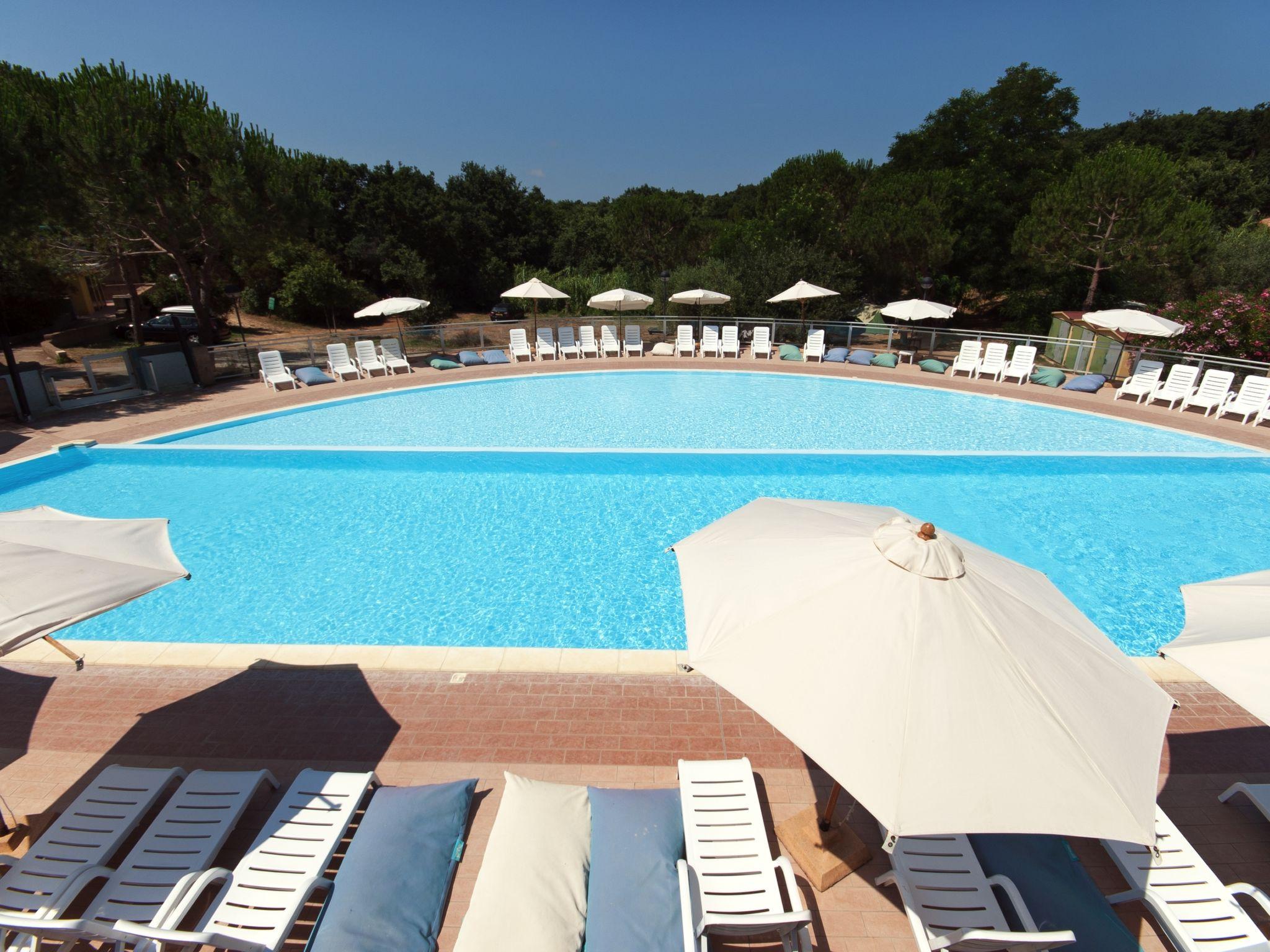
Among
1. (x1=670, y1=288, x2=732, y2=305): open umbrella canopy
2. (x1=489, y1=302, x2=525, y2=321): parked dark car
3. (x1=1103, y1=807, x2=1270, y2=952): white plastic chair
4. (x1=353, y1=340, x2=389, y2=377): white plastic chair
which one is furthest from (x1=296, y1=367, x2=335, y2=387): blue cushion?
(x1=1103, y1=807, x2=1270, y2=952): white plastic chair

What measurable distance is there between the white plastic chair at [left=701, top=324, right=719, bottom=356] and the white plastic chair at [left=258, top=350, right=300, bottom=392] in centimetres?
1098

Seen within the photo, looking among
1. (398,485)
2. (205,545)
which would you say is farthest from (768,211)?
(205,545)

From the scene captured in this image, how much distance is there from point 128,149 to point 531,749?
1816 cm

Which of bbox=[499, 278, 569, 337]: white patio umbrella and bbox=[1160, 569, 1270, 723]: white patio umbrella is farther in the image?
bbox=[499, 278, 569, 337]: white patio umbrella

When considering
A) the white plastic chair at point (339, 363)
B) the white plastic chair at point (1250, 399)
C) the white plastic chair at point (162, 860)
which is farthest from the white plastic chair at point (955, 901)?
the white plastic chair at point (339, 363)

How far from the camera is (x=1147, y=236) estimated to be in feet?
60.8

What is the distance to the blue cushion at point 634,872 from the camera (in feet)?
9.11

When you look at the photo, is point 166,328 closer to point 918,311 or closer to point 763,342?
point 763,342

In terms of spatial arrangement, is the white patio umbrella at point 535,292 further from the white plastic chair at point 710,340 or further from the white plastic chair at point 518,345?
the white plastic chair at point 710,340

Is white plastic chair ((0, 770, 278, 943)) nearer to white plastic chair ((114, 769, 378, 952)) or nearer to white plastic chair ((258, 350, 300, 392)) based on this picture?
white plastic chair ((114, 769, 378, 952))

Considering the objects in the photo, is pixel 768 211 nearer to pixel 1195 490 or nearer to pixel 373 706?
pixel 1195 490

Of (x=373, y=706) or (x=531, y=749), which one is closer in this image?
(x=531, y=749)

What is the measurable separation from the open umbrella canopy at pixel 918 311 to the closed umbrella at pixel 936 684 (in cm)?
1514

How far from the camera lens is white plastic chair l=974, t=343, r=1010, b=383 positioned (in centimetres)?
1511
